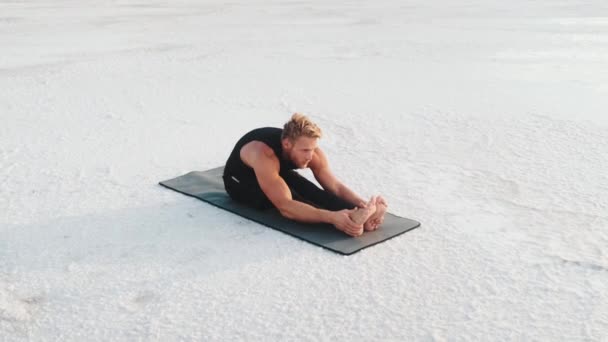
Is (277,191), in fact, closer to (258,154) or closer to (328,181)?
(258,154)

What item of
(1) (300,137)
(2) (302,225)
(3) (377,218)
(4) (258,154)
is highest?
(1) (300,137)

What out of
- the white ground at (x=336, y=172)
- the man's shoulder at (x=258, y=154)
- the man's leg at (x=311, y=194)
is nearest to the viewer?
the white ground at (x=336, y=172)

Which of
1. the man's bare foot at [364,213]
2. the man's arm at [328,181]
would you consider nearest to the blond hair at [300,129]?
the man's arm at [328,181]

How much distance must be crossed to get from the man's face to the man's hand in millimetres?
331

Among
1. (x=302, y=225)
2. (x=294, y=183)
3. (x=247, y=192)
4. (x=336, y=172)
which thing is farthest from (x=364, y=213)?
(x=336, y=172)

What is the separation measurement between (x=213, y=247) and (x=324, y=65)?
475 cm

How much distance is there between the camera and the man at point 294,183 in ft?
11.3

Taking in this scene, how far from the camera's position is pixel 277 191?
3.56m

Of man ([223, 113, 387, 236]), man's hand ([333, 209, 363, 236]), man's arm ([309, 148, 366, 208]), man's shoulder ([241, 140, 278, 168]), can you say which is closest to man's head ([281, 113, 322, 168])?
man ([223, 113, 387, 236])

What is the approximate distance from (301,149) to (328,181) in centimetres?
35

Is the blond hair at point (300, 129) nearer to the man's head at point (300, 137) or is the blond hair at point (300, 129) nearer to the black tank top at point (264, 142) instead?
the man's head at point (300, 137)

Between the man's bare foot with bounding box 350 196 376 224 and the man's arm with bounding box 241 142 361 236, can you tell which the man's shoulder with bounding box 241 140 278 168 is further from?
the man's bare foot with bounding box 350 196 376 224

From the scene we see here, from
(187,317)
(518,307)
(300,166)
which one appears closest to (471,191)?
(300,166)

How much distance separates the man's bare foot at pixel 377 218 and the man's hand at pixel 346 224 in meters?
0.07
